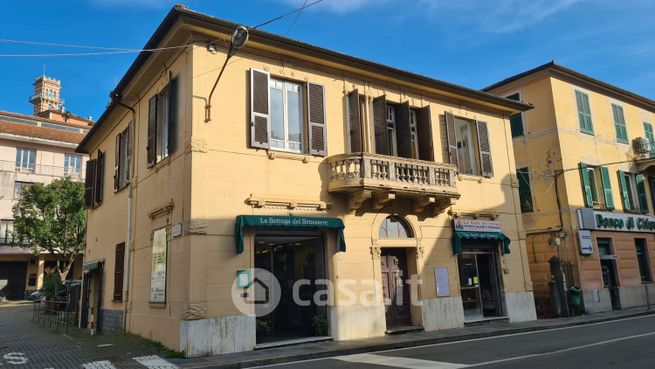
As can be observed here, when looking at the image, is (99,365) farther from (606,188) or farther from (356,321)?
(606,188)

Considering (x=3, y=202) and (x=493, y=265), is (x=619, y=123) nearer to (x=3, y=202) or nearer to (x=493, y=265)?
(x=493, y=265)

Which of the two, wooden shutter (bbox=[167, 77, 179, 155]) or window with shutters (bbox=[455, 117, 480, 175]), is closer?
wooden shutter (bbox=[167, 77, 179, 155])

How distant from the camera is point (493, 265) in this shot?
17.3 m

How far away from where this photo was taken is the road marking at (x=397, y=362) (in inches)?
356

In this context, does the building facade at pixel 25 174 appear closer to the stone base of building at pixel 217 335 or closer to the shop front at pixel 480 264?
the stone base of building at pixel 217 335

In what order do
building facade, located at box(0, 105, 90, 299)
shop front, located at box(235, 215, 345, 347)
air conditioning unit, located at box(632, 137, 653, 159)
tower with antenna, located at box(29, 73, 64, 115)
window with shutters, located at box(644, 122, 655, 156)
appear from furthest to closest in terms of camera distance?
tower with antenna, located at box(29, 73, 64, 115)
building facade, located at box(0, 105, 90, 299)
window with shutters, located at box(644, 122, 655, 156)
air conditioning unit, located at box(632, 137, 653, 159)
shop front, located at box(235, 215, 345, 347)

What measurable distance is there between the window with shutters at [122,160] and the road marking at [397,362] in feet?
33.1

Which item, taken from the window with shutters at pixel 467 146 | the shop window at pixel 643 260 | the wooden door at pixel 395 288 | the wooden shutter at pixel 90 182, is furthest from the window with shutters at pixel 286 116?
the shop window at pixel 643 260

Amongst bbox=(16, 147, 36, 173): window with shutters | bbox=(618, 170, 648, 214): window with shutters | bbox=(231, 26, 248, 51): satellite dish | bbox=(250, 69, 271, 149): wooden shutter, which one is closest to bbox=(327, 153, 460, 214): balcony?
bbox=(250, 69, 271, 149): wooden shutter

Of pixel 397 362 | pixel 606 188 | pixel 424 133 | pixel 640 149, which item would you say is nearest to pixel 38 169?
pixel 424 133

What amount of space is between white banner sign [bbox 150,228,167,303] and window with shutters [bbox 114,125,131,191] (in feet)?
13.4

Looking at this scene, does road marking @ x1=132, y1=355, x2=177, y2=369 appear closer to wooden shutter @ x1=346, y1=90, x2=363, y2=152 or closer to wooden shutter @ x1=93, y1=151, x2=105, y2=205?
wooden shutter @ x1=346, y1=90, x2=363, y2=152

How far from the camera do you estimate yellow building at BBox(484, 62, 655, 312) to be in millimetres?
20594

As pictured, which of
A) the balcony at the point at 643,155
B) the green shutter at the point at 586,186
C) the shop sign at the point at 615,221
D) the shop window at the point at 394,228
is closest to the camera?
the shop window at the point at 394,228
